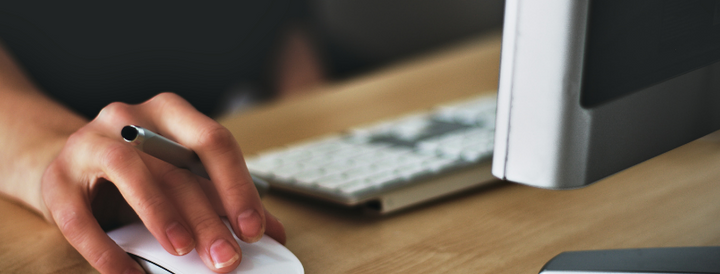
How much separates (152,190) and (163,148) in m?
0.03

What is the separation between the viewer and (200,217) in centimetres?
38

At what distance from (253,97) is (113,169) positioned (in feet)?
3.86

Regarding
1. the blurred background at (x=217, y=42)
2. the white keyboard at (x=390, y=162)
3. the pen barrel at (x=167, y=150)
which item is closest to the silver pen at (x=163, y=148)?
the pen barrel at (x=167, y=150)

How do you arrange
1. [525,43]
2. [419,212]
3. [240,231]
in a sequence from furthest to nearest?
[419,212] < [240,231] < [525,43]

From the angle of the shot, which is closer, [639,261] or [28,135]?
[639,261]

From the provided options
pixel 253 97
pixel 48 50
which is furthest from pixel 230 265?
pixel 253 97

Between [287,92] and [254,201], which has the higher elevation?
[254,201]

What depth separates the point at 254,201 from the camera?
1.28 feet

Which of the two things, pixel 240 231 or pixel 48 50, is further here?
pixel 48 50

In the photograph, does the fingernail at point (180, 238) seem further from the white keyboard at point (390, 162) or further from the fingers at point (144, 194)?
the white keyboard at point (390, 162)

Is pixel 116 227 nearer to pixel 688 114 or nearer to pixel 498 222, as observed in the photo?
pixel 498 222

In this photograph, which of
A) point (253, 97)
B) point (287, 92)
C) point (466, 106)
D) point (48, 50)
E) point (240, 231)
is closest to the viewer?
A: point (240, 231)

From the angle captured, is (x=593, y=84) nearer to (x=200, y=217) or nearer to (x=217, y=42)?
(x=200, y=217)

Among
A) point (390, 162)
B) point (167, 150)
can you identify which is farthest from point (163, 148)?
point (390, 162)
